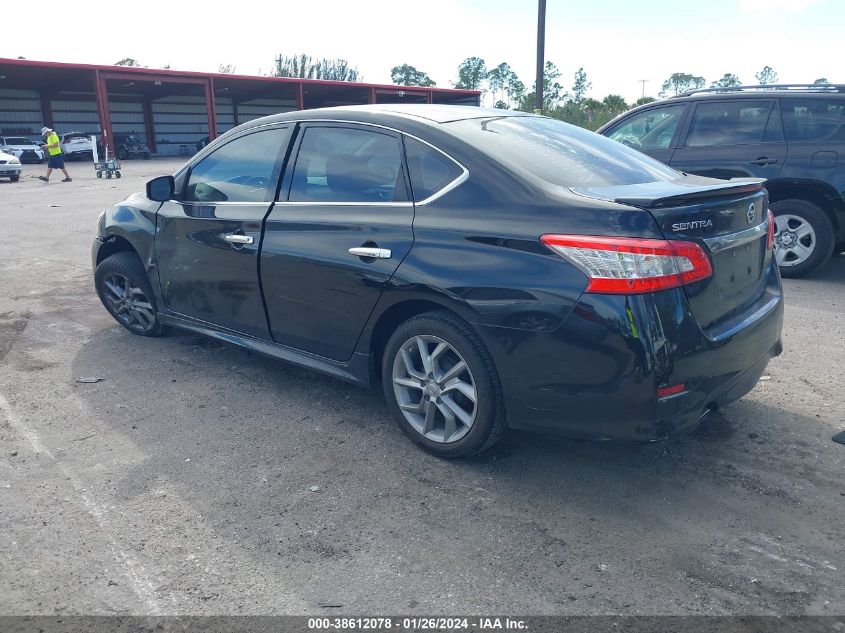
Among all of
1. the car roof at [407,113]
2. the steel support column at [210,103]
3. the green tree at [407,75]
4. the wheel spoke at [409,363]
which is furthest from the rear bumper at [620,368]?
the green tree at [407,75]

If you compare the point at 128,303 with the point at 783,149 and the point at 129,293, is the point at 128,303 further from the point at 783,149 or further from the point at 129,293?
the point at 783,149

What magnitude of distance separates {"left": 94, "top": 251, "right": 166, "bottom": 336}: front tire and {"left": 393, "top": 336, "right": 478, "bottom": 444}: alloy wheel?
2.48m

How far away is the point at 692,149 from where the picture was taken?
7633 millimetres

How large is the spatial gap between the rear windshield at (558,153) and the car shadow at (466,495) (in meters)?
1.35

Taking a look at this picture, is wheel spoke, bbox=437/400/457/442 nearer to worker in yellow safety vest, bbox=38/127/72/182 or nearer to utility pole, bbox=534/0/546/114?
utility pole, bbox=534/0/546/114

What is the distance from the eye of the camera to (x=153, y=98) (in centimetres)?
4675

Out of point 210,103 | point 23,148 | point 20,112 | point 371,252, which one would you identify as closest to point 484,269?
point 371,252

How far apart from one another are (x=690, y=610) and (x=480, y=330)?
1367mm

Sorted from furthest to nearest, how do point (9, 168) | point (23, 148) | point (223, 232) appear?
1. point (23, 148)
2. point (9, 168)
3. point (223, 232)

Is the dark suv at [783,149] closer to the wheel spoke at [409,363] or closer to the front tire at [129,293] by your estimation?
the wheel spoke at [409,363]

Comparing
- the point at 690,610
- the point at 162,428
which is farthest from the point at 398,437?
the point at 690,610

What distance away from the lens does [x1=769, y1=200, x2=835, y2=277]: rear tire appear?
7039 millimetres

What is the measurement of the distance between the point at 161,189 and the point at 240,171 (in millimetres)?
761

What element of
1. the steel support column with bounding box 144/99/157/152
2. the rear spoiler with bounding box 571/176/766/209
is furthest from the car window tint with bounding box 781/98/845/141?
the steel support column with bounding box 144/99/157/152
